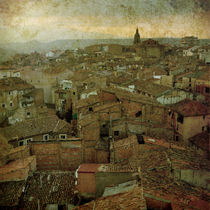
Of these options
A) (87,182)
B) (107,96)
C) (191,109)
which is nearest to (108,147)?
(87,182)

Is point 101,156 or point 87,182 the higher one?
point 87,182

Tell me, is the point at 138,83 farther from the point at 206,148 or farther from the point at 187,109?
the point at 206,148

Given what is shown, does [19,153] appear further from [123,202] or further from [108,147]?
[123,202]

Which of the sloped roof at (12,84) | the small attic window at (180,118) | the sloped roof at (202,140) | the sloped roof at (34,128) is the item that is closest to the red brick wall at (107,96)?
the sloped roof at (34,128)

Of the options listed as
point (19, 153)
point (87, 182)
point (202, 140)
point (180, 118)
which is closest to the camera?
point (87, 182)

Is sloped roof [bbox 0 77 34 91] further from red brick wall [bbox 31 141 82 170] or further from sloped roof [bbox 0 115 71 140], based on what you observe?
red brick wall [bbox 31 141 82 170]

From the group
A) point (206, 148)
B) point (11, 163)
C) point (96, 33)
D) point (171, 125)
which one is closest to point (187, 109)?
point (171, 125)

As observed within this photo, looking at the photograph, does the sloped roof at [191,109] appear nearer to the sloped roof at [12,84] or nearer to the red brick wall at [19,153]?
the red brick wall at [19,153]
